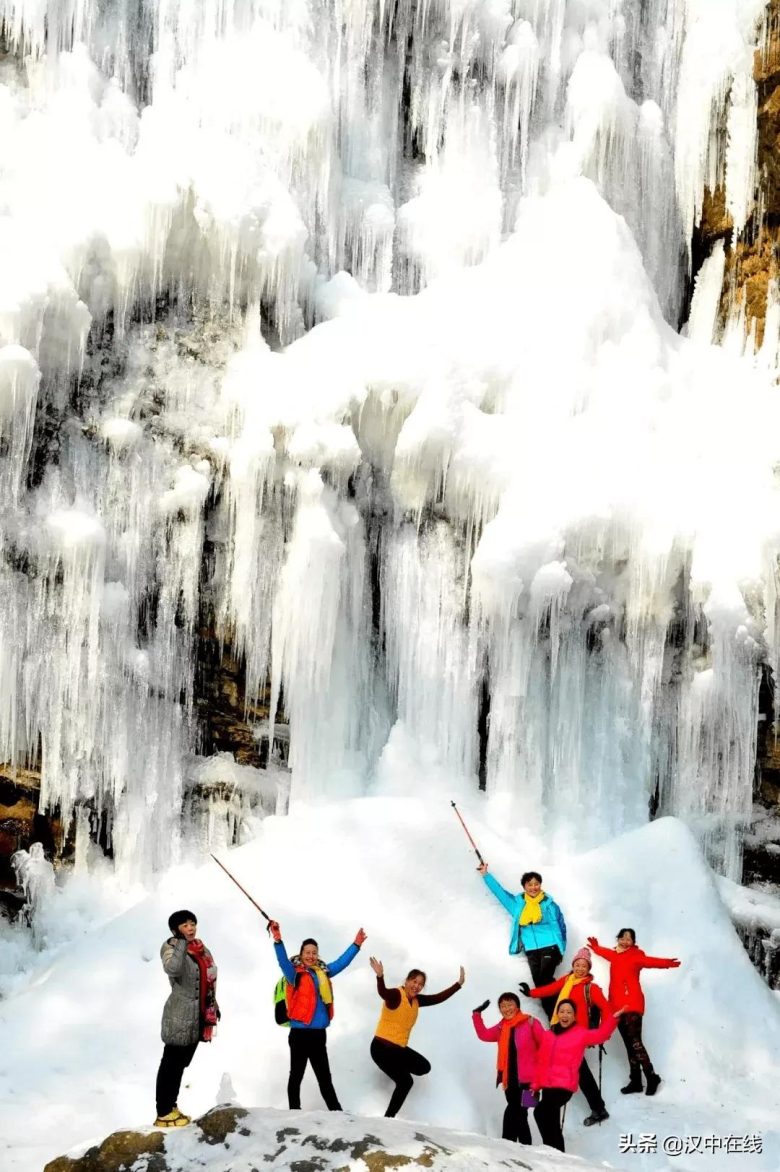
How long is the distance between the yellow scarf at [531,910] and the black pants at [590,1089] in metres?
1.17

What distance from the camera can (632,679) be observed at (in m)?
10.6

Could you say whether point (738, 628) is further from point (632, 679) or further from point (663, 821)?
point (663, 821)

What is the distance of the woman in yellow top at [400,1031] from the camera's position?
723 centimetres

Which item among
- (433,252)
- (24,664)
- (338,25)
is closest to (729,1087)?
(24,664)

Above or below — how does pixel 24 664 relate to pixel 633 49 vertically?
below

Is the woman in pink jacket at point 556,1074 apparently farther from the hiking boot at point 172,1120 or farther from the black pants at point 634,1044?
the hiking boot at point 172,1120

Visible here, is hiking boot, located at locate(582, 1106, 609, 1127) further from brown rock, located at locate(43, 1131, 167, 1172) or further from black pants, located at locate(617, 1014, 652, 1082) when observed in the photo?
brown rock, located at locate(43, 1131, 167, 1172)

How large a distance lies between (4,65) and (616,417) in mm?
6110

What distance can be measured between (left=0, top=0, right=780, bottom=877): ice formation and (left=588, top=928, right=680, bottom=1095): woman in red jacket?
6.90 ft

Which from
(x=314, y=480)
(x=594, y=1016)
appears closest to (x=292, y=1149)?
(x=594, y=1016)

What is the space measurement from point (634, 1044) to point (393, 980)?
1622 millimetres

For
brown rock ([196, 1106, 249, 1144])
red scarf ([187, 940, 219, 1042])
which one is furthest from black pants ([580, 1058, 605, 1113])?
brown rock ([196, 1106, 249, 1144])

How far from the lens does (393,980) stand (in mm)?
8375

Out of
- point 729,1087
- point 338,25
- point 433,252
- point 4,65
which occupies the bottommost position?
point 729,1087
